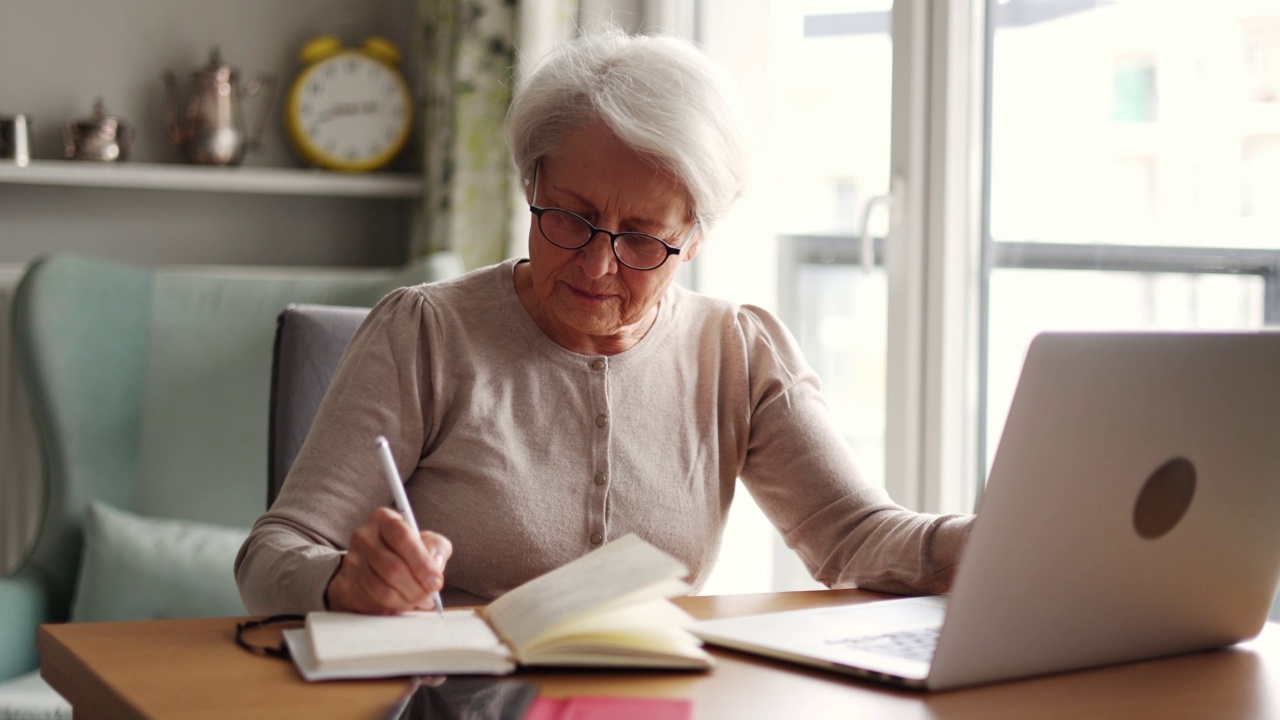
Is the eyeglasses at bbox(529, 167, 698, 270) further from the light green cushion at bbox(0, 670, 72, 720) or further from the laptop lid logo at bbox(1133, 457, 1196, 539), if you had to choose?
the light green cushion at bbox(0, 670, 72, 720)

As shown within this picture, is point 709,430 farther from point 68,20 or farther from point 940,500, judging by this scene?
point 68,20

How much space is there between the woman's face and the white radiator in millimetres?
1738

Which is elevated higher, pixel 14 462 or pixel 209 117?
pixel 209 117

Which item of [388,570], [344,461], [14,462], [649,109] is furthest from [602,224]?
[14,462]

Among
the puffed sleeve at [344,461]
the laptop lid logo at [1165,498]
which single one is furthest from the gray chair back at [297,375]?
the laptop lid logo at [1165,498]

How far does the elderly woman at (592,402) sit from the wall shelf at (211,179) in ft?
5.01

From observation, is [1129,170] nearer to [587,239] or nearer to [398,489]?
[587,239]

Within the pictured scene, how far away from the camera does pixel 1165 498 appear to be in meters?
0.92

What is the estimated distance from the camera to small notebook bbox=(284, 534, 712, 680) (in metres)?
0.88

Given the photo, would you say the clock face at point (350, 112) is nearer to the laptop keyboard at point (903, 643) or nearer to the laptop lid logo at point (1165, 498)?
the laptop keyboard at point (903, 643)

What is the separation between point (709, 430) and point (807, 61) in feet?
3.91

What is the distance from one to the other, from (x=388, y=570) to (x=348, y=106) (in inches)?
85.7

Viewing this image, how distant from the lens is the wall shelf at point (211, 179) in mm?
2670

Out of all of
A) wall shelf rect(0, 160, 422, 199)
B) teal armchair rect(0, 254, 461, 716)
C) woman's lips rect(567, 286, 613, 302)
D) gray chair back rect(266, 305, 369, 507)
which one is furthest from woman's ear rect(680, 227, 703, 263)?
wall shelf rect(0, 160, 422, 199)
